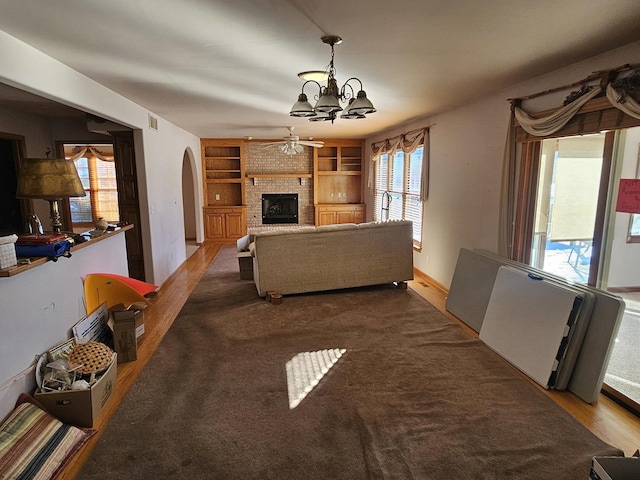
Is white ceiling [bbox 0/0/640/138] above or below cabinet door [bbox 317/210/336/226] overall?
above

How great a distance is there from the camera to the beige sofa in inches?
184

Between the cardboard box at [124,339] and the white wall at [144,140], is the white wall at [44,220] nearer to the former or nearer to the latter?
the white wall at [144,140]

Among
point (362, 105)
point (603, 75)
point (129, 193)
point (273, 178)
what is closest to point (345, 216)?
point (273, 178)

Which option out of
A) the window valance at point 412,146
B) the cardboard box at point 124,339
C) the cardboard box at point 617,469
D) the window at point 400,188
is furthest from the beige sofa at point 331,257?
the cardboard box at point 617,469

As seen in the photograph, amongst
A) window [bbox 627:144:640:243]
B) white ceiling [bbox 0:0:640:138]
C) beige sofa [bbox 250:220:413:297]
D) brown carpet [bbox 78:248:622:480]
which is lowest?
brown carpet [bbox 78:248:622:480]

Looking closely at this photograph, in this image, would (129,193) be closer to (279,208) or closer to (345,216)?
(279,208)

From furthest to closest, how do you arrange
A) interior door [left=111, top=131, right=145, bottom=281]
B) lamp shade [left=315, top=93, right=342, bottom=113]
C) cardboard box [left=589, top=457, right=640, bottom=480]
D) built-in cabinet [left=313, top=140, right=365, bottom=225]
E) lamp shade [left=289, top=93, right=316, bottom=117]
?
built-in cabinet [left=313, top=140, right=365, bottom=225]
interior door [left=111, top=131, right=145, bottom=281]
lamp shade [left=289, top=93, right=316, bottom=117]
lamp shade [left=315, top=93, right=342, bottom=113]
cardboard box [left=589, top=457, right=640, bottom=480]

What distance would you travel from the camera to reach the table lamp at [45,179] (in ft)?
8.71

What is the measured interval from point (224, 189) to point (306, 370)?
22.8 ft

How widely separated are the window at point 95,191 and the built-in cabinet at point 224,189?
315cm

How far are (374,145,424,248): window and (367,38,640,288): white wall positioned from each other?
47 centimetres

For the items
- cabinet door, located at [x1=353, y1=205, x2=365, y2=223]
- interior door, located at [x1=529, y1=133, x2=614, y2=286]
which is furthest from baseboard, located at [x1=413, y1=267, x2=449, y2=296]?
cabinet door, located at [x1=353, y1=205, x2=365, y2=223]

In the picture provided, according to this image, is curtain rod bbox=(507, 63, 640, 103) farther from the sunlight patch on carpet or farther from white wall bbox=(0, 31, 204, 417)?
white wall bbox=(0, 31, 204, 417)

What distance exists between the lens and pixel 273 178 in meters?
9.10
